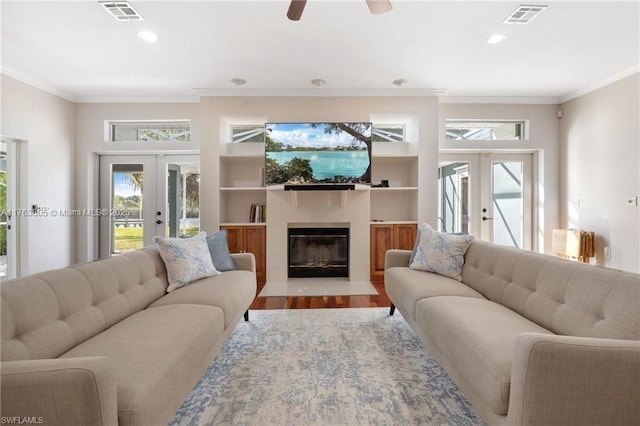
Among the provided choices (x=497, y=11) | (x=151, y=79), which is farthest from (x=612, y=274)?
(x=151, y=79)

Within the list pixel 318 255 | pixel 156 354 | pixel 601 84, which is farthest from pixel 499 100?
pixel 156 354

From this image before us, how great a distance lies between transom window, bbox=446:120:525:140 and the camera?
5.10m

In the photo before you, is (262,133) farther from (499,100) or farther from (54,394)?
(54,394)

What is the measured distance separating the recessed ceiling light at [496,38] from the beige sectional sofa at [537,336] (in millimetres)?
2139

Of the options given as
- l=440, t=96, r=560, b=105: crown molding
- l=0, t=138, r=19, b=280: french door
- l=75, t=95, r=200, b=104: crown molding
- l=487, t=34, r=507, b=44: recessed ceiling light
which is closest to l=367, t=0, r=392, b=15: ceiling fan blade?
l=487, t=34, r=507, b=44: recessed ceiling light

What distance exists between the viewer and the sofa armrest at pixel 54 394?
921 millimetres

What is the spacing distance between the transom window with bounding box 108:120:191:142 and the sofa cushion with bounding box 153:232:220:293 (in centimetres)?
299

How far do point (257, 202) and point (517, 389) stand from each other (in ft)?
14.4

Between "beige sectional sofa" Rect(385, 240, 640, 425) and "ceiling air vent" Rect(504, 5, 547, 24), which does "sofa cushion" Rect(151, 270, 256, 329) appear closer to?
"beige sectional sofa" Rect(385, 240, 640, 425)

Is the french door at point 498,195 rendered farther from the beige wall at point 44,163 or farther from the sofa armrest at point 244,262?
the beige wall at point 44,163

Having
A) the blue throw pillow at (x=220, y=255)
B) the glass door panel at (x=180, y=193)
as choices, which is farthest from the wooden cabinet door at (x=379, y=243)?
the glass door panel at (x=180, y=193)

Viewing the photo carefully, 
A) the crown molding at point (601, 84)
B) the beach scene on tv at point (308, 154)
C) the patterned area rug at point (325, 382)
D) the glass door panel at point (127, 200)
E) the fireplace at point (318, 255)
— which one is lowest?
the patterned area rug at point (325, 382)

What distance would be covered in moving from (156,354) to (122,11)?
9.47 feet

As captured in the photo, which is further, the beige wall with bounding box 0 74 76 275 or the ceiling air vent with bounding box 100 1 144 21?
the beige wall with bounding box 0 74 76 275
